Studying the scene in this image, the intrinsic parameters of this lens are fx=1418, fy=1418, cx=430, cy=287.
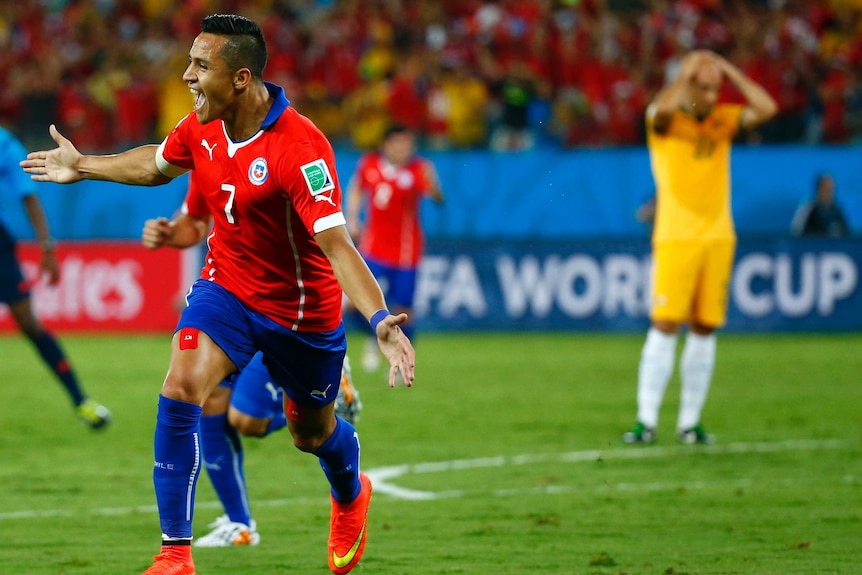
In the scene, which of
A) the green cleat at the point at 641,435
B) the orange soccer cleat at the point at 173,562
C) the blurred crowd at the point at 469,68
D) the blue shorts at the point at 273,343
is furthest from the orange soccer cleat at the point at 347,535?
the blurred crowd at the point at 469,68

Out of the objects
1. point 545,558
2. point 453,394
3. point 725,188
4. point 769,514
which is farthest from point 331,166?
point 453,394

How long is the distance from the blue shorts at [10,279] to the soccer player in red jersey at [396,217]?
5123 mm

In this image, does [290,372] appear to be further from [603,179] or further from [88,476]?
[603,179]

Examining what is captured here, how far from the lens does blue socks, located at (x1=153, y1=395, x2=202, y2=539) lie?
5.21 metres

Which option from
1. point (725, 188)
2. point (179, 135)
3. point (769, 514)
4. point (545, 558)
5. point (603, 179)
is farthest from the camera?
point (603, 179)

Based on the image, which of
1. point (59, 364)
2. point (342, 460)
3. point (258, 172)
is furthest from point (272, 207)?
point (59, 364)

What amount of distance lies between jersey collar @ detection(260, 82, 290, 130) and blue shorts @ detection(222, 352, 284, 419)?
4.88ft

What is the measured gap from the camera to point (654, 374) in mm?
9930

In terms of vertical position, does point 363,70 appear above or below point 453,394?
above

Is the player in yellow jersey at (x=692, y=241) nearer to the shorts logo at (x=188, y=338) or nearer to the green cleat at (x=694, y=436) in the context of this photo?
the green cleat at (x=694, y=436)

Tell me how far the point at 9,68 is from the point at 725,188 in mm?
16754

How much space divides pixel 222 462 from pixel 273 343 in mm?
1079

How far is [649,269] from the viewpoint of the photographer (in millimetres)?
18844

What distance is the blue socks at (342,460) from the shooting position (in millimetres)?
5957
